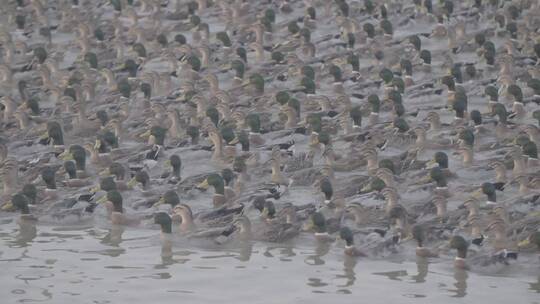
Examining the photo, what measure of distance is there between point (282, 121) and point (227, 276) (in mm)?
7800

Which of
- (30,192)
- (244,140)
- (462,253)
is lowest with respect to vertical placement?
(462,253)

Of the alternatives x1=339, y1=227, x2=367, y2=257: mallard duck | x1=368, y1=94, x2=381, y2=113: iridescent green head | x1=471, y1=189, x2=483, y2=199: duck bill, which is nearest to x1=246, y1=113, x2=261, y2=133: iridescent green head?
x1=368, y1=94, x2=381, y2=113: iridescent green head

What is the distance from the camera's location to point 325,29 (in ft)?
119

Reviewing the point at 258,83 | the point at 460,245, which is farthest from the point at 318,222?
the point at 258,83

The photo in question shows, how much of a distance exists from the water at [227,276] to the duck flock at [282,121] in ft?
1.16

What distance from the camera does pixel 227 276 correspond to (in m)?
22.0

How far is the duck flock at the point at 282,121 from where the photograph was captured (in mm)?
23922

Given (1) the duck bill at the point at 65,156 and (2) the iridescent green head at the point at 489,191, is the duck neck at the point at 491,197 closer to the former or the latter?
(2) the iridescent green head at the point at 489,191

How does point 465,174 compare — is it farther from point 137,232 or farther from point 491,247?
point 137,232

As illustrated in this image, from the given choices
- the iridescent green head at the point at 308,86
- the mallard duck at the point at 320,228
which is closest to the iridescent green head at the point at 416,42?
the iridescent green head at the point at 308,86

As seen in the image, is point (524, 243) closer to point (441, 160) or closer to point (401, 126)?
point (441, 160)

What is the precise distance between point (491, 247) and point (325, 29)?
14.3 m

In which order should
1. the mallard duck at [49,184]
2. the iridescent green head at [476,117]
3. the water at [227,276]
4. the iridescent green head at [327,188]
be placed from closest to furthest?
the water at [227,276]
the iridescent green head at [327,188]
the mallard duck at [49,184]
the iridescent green head at [476,117]

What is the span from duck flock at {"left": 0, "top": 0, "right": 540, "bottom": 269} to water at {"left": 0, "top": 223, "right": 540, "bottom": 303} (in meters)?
0.35
